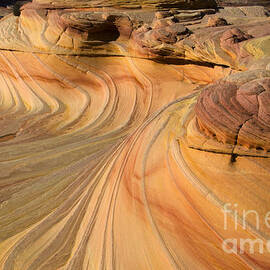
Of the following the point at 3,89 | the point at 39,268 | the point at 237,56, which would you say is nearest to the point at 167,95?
the point at 237,56

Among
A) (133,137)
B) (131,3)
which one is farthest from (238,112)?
(131,3)

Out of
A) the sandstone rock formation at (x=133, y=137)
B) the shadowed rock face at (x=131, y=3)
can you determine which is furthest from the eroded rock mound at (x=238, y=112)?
the shadowed rock face at (x=131, y=3)

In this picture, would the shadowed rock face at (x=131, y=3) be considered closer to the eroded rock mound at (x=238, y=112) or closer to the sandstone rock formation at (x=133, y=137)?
the sandstone rock formation at (x=133, y=137)

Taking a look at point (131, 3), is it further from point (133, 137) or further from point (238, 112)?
point (238, 112)

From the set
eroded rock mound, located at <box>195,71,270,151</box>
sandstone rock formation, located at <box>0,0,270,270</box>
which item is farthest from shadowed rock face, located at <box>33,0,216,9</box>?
eroded rock mound, located at <box>195,71,270,151</box>

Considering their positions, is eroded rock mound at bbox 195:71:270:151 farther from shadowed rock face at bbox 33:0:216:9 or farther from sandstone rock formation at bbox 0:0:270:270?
shadowed rock face at bbox 33:0:216:9

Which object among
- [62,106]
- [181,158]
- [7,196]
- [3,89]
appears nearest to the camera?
[181,158]

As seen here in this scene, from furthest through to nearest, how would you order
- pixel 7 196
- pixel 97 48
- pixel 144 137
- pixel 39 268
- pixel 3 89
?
pixel 3 89
pixel 97 48
pixel 144 137
pixel 7 196
pixel 39 268

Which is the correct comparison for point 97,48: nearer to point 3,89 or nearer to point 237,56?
point 3,89
